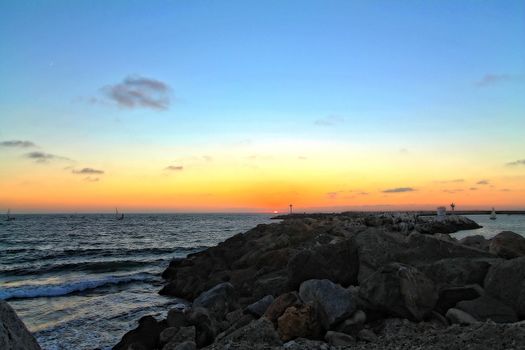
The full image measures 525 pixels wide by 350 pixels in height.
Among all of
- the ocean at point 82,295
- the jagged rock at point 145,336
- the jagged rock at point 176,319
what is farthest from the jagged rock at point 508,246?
the ocean at point 82,295

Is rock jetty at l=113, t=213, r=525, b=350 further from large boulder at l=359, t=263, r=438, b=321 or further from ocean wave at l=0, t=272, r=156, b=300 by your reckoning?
ocean wave at l=0, t=272, r=156, b=300

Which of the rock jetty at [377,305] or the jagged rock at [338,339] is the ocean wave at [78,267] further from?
the jagged rock at [338,339]

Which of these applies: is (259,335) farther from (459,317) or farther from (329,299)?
(459,317)

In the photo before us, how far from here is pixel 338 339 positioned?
6430mm

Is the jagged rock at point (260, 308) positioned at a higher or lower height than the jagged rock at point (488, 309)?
lower

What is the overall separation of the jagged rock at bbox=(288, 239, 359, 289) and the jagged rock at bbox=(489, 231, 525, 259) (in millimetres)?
3227

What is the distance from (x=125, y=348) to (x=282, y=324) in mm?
3933

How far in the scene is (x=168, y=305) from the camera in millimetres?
15469

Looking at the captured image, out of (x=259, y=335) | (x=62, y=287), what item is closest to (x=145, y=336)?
(x=259, y=335)

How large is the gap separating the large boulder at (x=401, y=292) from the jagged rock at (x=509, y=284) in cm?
100

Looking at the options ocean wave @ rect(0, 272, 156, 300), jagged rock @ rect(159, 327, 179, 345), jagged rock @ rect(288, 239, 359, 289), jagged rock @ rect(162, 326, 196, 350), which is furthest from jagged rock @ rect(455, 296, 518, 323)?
ocean wave @ rect(0, 272, 156, 300)

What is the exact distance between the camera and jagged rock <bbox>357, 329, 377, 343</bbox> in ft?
21.2

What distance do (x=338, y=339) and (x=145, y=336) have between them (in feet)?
15.8

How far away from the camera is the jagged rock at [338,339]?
6.31m
